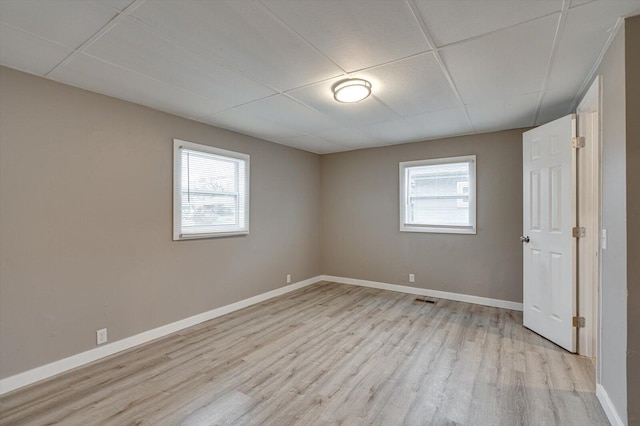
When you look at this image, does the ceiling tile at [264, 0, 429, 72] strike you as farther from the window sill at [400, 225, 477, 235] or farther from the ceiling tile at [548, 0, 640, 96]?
the window sill at [400, 225, 477, 235]

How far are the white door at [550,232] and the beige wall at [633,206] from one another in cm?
119

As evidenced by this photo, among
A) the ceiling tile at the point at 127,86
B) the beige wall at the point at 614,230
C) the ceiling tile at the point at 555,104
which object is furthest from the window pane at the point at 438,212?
the ceiling tile at the point at 127,86

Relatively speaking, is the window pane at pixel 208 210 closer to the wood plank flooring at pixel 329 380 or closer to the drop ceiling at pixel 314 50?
the drop ceiling at pixel 314 50

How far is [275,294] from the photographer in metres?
4.68

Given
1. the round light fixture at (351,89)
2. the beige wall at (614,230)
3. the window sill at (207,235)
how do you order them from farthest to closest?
the window sill at (207,235) → the round light fixture at (351,89) → the beige wall at (614,230)

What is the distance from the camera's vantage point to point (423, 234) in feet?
15.4

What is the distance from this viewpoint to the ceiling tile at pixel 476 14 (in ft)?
5.14

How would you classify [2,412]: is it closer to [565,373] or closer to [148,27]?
[148,27]

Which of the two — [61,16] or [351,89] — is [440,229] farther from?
[61,16]

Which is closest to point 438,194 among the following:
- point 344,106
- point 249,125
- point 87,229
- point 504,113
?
point 504,113

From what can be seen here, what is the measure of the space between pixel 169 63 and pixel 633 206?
→ 3.11 metres

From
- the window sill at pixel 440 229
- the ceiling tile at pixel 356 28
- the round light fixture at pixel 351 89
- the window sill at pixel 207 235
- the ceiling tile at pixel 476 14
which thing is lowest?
the window sill at pixel 207 235

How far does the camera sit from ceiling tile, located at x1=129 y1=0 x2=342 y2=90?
5.25ft

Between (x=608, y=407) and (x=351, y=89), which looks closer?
(x=608, y=407)
